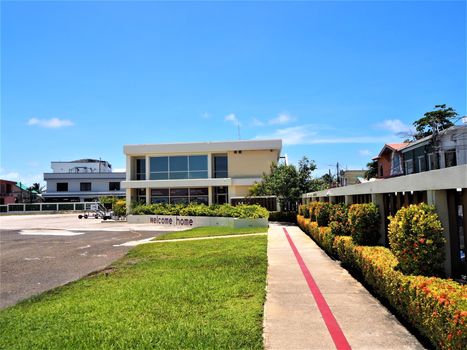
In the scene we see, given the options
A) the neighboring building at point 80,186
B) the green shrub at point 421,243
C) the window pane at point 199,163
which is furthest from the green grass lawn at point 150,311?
the neighboring building at point 80,186

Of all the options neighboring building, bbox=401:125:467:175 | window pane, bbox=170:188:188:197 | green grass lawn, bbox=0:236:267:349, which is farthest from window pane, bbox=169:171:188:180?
green grass lawn, bbox=0:236:267:349

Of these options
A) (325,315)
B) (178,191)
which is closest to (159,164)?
(178,191)

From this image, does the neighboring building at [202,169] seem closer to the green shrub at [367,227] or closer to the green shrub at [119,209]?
the green shrub at [119,209]

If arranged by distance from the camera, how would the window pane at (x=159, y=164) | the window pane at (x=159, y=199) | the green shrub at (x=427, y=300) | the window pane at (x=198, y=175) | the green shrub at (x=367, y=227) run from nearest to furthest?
the green shrub at (x=427, y=300) → the green shrub at (x=367, y=227) → the window pane at (x=198, y=175) → the window pane at (x=159, y=199) → the window pane at (x=159, y=164)

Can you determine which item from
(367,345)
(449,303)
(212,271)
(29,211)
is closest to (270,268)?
(212,271)

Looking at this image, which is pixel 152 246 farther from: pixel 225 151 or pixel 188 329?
pixel 225 151

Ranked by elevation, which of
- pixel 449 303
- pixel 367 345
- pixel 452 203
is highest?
pixel 452 203

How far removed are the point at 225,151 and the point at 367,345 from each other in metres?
34.7

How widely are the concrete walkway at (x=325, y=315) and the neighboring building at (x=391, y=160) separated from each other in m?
22.8

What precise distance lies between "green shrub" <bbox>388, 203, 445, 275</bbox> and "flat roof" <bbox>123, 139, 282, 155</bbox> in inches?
1277

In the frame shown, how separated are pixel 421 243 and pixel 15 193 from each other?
91.0m

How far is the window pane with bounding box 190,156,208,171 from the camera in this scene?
39.9 m

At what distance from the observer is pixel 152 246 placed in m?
16.9

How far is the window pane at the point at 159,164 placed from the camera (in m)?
40.6
